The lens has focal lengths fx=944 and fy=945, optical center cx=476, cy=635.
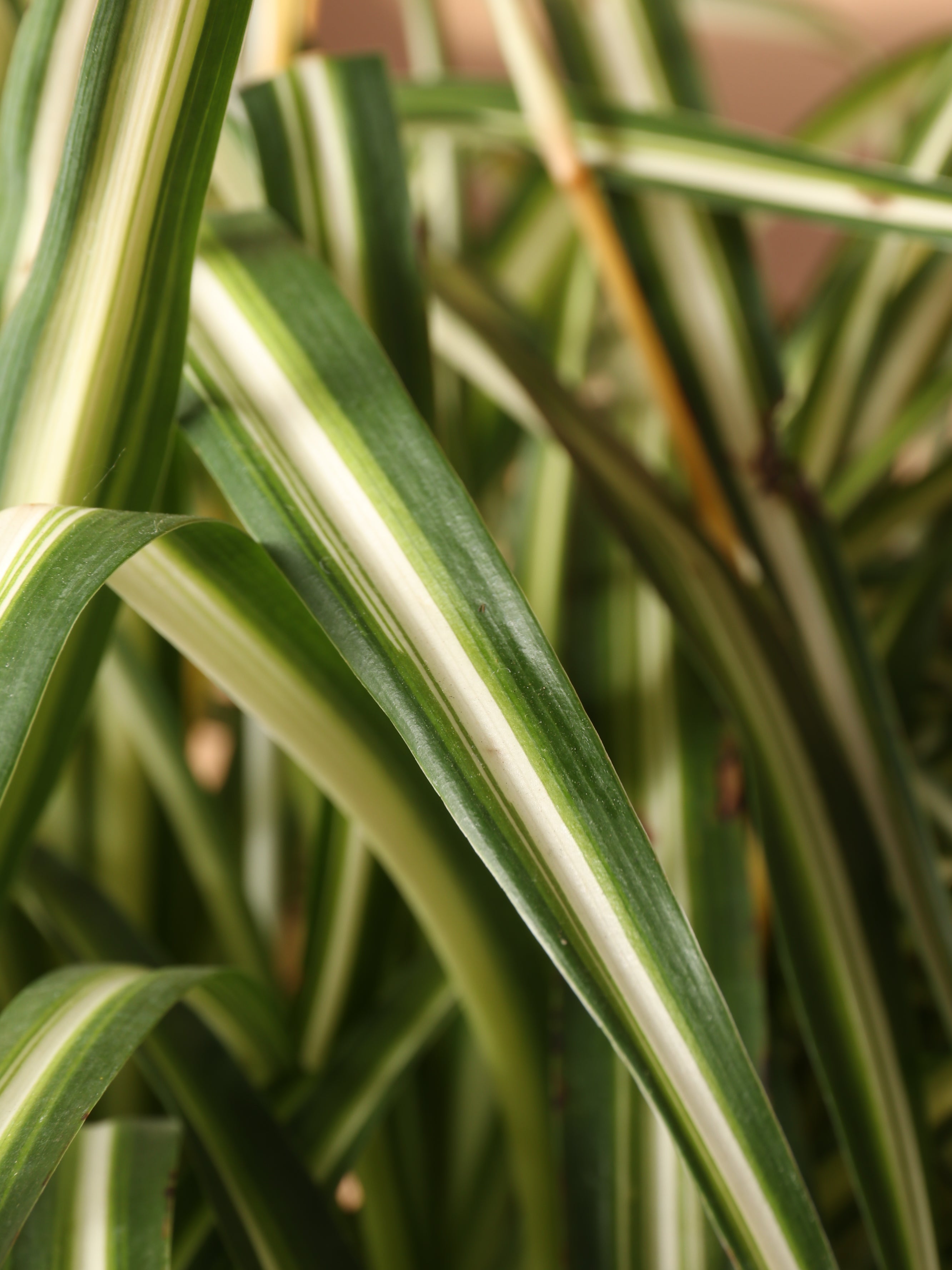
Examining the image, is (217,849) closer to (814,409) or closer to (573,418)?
(573,418)

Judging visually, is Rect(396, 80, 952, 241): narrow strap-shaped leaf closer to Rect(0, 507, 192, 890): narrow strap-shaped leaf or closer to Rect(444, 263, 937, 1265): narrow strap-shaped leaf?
Rect(444, 263, 937, 1265): narrow strap-shaped leaf

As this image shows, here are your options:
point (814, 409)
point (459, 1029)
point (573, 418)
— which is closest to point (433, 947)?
point (459, 1029)

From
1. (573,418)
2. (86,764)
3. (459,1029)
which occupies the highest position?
(573,418)

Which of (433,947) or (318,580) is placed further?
(433,947)

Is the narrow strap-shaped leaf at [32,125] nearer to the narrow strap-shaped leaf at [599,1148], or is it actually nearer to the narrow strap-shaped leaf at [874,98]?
the narrow strap-shaped leaf at [599,1148]

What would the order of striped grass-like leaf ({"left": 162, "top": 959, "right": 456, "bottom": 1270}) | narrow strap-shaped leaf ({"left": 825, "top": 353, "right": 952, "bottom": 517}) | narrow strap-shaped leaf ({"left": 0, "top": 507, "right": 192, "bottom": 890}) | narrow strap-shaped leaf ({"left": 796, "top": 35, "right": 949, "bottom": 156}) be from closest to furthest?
1. narrow strap-shaped leaf ({"left": 0, "top": 507, "right": 192, "bottom": 890})
2. striped grass-like leaf ({"left": 162, "top": 959, "right": 456, "bottom": 1270})
3. narrow strap-shaped leaf ({"left": 825, "top": 353, "right": 952, "bottom": 517})
4. narrow strap-shaped leaf ({"left": 796, "top": 35, "right": 949, "bottom": 156})

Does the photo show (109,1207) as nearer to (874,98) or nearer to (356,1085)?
(356,1085)

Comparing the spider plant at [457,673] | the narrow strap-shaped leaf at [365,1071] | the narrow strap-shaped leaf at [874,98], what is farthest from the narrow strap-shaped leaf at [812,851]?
the narrow strap-shaped leaf at [874,98]

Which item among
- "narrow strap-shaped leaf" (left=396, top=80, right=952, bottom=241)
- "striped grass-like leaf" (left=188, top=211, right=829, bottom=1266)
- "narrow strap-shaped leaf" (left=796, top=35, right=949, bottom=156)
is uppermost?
"narrow strap-shaped leaf" (left=796, top=35, right=949, bottom=156)

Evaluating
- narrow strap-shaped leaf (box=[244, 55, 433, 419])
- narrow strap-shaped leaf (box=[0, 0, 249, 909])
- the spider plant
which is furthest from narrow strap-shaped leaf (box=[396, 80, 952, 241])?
narrow strap-shaped leaf (box=[0, 0, 249, 909])
